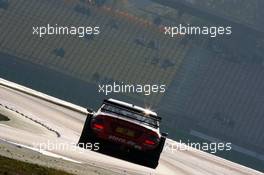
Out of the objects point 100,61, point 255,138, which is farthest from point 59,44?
point 255,138

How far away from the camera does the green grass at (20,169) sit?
387 inches

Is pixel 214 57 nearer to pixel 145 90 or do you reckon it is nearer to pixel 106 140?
pixel 145 90

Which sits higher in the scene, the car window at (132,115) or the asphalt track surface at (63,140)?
the car window at (132,115)

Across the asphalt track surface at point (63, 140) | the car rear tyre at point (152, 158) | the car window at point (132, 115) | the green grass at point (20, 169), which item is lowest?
the asphalt track surface at point (63, 140)

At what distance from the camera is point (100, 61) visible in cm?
6112

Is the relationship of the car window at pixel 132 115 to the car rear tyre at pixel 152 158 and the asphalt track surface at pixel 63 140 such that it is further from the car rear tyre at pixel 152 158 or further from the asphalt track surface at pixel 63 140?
the asphalt track surface at pixel 63 140

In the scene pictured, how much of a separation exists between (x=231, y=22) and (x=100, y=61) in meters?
15.9

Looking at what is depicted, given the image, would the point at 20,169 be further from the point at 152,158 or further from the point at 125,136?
the point at 152,158

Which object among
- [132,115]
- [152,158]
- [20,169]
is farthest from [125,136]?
[20,169]

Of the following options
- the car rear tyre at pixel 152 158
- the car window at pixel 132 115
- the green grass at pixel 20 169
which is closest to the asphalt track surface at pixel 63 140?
the car window at pixel 132 115

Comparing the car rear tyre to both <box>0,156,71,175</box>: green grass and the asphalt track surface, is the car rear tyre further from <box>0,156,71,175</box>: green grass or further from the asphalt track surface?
the asphalt track surface

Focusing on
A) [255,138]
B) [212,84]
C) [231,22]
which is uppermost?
[231,22]

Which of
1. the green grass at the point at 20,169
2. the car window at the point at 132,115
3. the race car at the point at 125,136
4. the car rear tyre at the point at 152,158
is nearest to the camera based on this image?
the green grass at the point at 20,169

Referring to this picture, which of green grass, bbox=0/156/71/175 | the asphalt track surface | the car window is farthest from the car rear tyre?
the asphalt track surface
